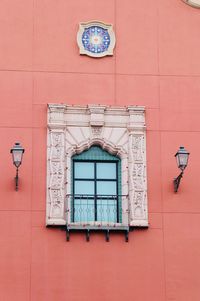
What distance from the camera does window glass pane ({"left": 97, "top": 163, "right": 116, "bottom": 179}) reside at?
20.0m

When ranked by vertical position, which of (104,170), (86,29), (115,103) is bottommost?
(104,170)

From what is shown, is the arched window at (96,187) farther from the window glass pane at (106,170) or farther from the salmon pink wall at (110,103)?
the salmon pink wall at (110,103)

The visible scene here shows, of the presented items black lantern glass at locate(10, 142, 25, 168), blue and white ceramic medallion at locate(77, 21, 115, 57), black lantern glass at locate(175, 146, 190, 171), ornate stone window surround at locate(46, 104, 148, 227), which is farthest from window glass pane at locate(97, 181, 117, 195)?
blue and white ceramic medallion at locate(77, 21, 115, 57)

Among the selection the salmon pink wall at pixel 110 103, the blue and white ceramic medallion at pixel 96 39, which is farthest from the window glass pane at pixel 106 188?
the blue and white ceramic medallion at pixel 96 39

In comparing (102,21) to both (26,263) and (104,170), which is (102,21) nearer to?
(104,170)

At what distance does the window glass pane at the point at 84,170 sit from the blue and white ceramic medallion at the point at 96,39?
2389 millimetres

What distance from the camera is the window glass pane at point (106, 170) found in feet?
65.7

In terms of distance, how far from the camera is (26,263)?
62.2 feet

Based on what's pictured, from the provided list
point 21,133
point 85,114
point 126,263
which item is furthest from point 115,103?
point 126,263

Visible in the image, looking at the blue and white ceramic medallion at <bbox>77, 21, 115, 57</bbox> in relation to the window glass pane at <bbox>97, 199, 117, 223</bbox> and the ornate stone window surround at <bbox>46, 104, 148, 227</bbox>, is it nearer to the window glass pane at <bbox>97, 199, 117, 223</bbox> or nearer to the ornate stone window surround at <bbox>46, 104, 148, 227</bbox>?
the ornate stone window surround at <bbox>46, 104, 148, 227</bbox>

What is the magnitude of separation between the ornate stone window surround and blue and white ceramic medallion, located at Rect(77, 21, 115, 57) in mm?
1296

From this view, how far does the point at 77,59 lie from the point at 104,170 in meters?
Result: 2.49

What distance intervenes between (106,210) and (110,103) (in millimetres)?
2327

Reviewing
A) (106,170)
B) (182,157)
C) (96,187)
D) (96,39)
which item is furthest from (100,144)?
(96,39)
